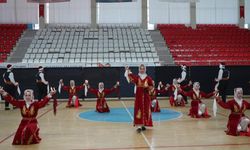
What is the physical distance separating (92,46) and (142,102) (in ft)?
50.9

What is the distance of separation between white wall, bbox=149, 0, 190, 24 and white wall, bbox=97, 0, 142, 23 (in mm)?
1057

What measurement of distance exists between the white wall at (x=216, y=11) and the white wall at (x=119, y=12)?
15.6ft

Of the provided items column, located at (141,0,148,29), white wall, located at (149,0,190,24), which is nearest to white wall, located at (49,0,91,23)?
column, located at (141,0,148,29)

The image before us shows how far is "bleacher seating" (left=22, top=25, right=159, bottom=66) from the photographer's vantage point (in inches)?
874

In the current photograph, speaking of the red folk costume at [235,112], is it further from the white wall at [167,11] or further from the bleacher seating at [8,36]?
the white wall at [167,11]

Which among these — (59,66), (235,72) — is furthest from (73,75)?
(235,72)

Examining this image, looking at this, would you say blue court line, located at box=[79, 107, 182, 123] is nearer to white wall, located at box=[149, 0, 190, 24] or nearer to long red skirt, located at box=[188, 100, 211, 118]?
long red skirt, located at box=[188, 100, 211, 118]

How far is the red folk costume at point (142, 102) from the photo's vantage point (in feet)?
29.9

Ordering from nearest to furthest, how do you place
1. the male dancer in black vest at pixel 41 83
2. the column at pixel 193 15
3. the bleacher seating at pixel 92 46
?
the male dancer in black vest at pixel 41 83, the bleacher seating at pixel 92 46, the column at pixel 193 15

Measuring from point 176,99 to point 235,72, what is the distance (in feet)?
18.4

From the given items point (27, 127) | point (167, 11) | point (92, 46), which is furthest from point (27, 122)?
point (167, 11)

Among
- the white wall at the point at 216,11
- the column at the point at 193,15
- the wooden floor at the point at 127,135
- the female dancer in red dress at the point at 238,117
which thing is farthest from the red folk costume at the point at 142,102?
the white wall at the point at 216,11

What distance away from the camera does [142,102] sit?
9.15 metres

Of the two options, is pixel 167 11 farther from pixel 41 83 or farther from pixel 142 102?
pixel 142 102
